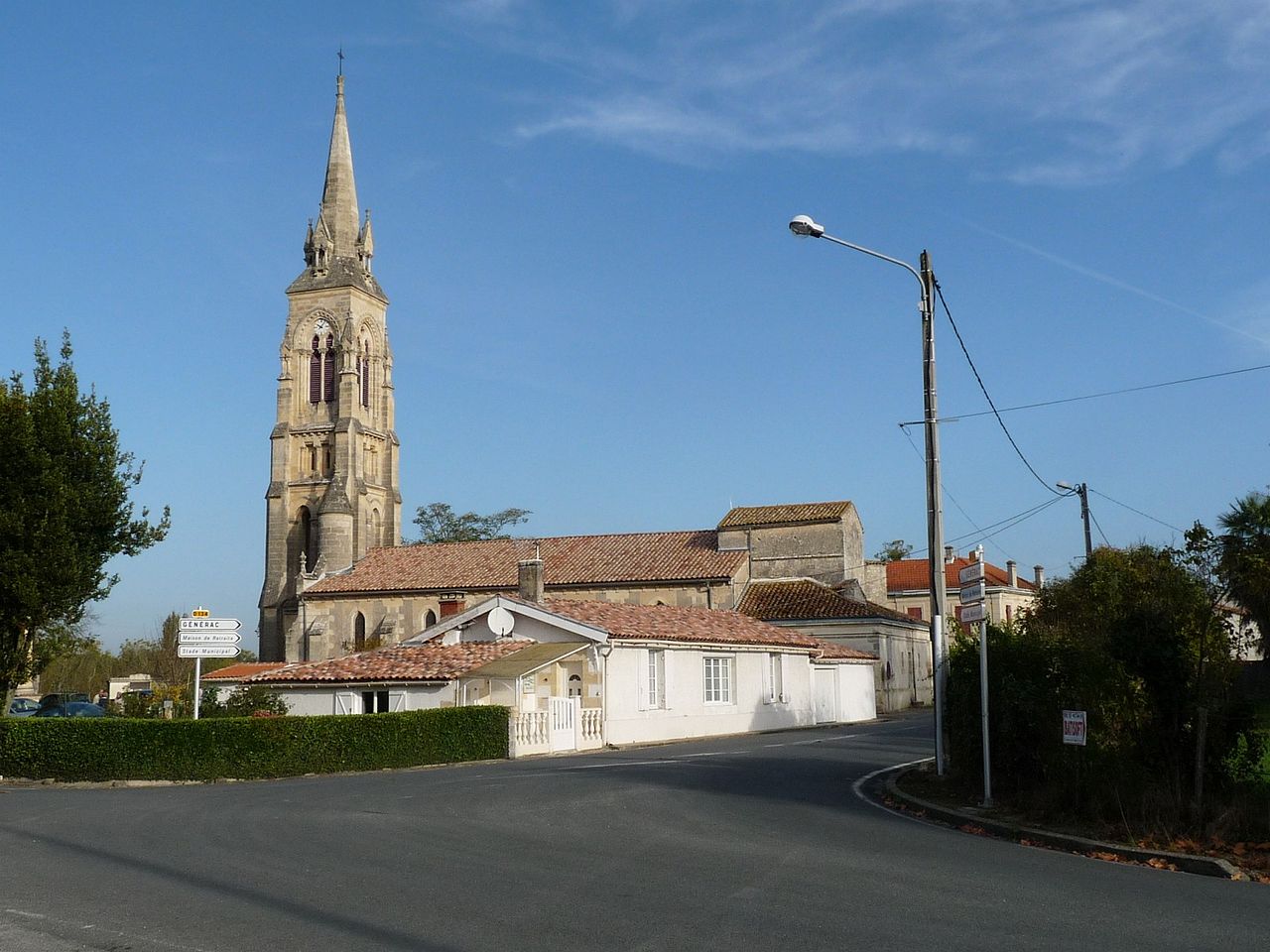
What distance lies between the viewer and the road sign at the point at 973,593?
Result: 1499 cm

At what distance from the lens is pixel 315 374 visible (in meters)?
75.5

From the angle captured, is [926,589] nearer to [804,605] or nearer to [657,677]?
[804,605]

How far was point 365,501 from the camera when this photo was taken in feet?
236

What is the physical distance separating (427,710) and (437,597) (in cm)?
3429

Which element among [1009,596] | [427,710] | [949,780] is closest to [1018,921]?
[949,780]

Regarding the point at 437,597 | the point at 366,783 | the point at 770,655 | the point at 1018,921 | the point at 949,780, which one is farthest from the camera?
the point at 437,597

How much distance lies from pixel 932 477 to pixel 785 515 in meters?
41.2

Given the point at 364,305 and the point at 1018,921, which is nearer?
the point at 1018,921

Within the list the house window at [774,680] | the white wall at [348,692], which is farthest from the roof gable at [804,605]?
the white wall at [348,692]

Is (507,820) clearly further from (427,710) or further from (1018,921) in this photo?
(427,710)

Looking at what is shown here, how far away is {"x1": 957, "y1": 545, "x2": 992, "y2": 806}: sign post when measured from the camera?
14461 mm

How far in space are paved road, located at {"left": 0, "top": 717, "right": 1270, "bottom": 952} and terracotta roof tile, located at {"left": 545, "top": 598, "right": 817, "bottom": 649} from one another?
54.2 feet

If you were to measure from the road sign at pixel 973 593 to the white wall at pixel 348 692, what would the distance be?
56.6 feet

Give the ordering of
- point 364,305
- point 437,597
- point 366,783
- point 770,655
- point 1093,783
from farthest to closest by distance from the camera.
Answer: point 364,305 < point 437,597 < point 770,655 < point 366,783 < point 1093,783
